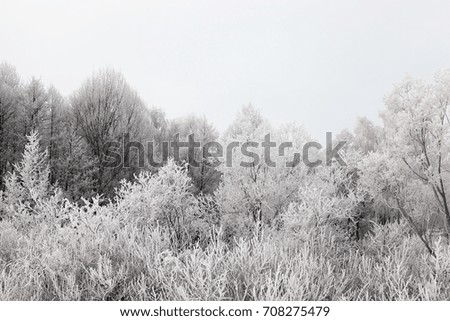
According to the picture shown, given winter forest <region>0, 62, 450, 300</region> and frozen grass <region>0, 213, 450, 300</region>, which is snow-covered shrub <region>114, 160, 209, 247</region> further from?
frozen grass <region>0, 213, 450, 300</region>

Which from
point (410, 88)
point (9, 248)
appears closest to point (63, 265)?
point (9, 248)

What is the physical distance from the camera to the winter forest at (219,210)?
19.0ft

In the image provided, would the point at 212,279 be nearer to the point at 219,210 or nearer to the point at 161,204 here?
the point at 161,204

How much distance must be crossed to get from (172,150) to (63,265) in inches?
977

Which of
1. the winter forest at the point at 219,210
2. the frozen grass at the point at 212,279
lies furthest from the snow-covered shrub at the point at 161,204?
the frozen grass at the point at 212,279

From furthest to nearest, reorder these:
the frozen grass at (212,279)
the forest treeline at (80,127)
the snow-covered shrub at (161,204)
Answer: the forest treeline at (80,127) < the snow-covered shrub at (161,204) < the frozen grass at (212,279)

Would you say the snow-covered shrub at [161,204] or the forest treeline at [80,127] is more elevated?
the forest treeline at [80,127]

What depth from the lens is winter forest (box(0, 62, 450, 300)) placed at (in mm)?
5785

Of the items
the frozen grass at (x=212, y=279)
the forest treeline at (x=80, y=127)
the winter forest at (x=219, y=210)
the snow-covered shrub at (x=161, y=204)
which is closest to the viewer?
the frozen grass at (x=212, y=279)

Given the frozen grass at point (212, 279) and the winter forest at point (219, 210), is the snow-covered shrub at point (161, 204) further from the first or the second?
the frozen grass at point (212, 279)

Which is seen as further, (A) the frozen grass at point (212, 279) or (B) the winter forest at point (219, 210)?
(B) the winter forest at point (219, 210)

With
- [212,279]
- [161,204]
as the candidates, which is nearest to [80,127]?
[161,204]

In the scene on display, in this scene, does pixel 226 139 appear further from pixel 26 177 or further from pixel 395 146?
pixel 26 177
